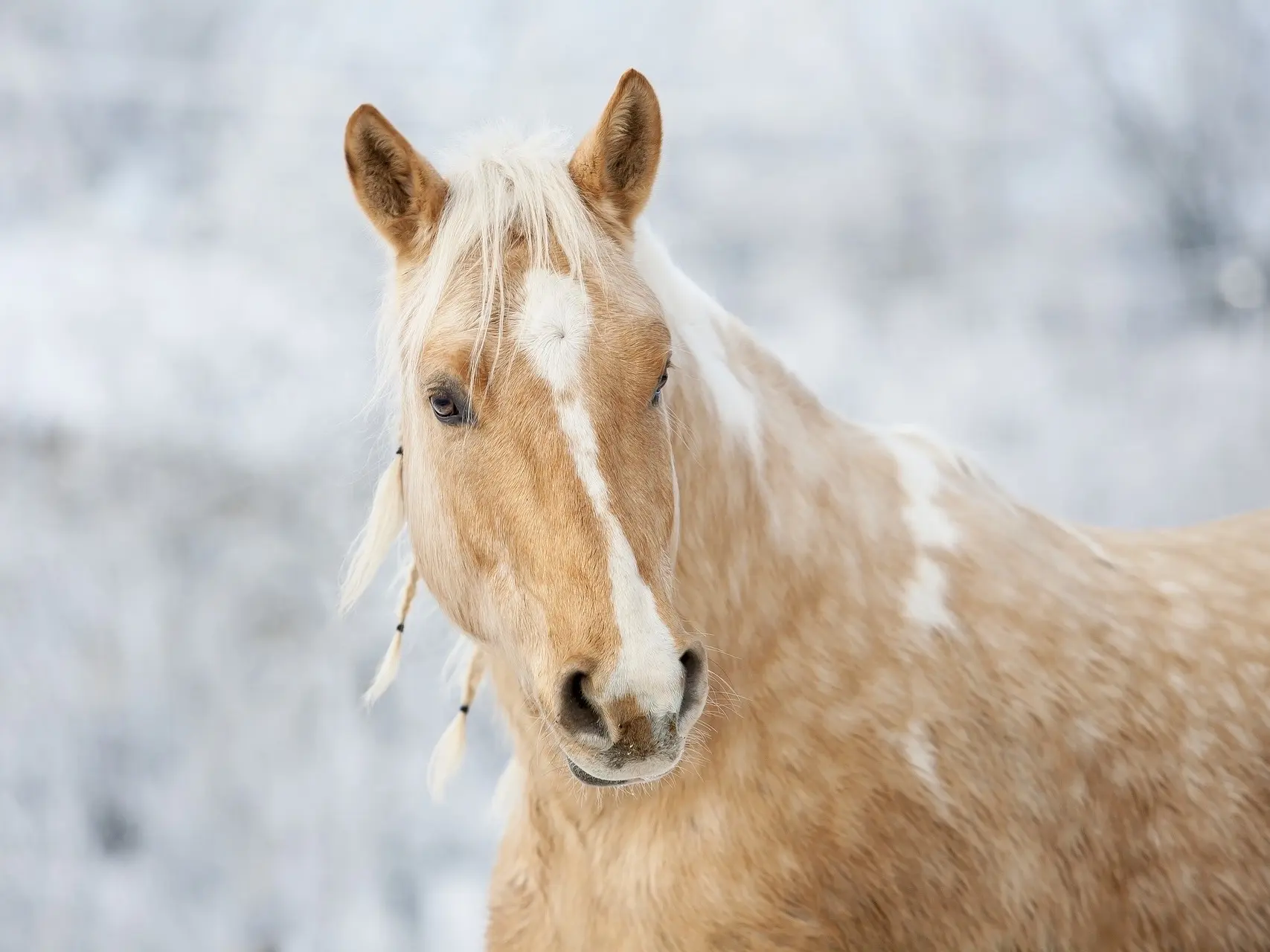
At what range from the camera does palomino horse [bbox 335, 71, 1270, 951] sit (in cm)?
95

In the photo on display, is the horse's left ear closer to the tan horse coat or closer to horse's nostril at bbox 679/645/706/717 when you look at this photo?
the tan horse coat

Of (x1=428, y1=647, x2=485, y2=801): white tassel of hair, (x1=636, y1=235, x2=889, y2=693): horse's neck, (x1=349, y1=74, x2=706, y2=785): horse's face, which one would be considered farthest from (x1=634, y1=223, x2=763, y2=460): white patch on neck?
(x1=428, y1=647, x2=485, y2=801): white tassel of hair

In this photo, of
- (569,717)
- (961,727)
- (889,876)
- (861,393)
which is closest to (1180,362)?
(861,393)

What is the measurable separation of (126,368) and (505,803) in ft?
4.42

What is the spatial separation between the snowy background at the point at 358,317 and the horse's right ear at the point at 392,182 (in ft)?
3.90

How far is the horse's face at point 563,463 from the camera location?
2.90 ft

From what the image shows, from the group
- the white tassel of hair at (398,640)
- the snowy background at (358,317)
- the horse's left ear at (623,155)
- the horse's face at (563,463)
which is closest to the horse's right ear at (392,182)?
the horse's face at (563,463)

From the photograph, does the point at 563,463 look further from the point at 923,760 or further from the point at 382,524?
the point at 923,760

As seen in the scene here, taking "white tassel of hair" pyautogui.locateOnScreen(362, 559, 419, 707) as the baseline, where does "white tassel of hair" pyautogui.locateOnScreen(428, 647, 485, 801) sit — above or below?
below

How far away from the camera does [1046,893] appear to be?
4.17ft

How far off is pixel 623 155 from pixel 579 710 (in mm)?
628

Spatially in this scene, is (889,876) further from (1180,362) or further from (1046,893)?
(1180,362)

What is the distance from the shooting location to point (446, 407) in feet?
3.30

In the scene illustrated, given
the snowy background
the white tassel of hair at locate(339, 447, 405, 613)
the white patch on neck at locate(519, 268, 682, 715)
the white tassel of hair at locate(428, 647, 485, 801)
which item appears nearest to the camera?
the white patch on neck at locate(519, 268, 682, 715)
